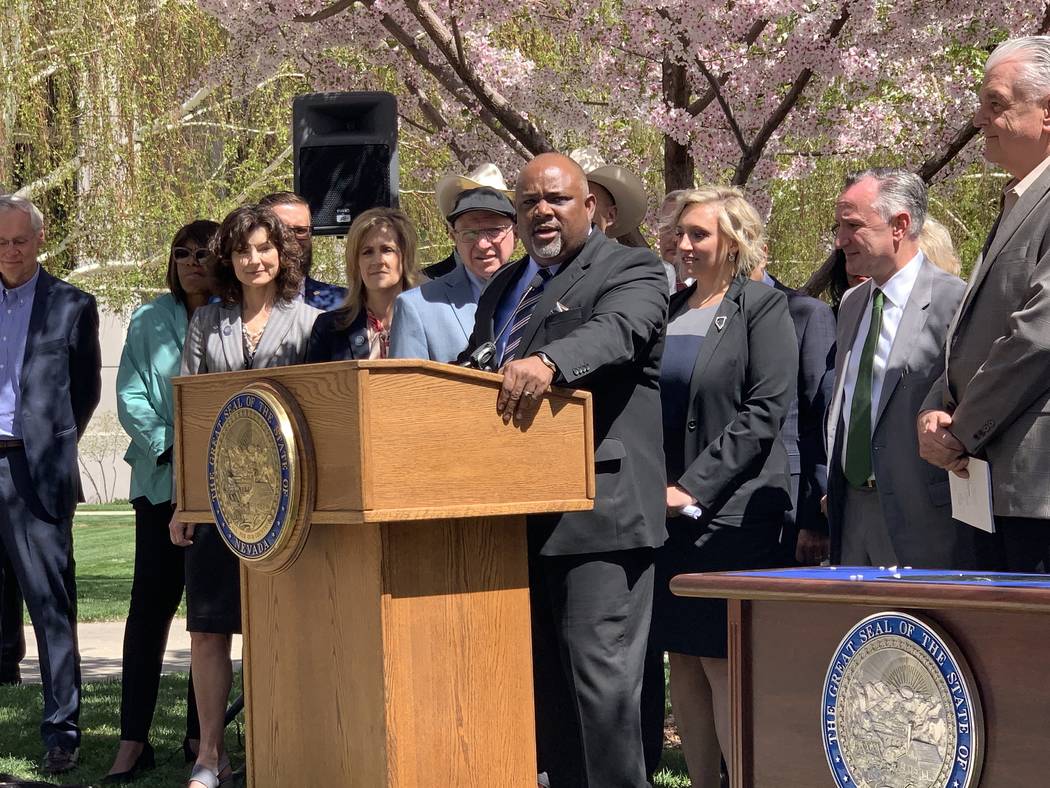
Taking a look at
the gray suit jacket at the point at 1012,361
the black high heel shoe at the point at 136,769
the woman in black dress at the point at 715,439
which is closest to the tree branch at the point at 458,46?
the woman in black dress at the point at 715,439

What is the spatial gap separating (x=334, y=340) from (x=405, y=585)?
6.07 feet

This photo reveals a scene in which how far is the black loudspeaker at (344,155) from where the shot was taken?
8.04m

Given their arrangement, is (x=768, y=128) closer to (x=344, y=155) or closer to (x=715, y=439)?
(x=344, y=155)

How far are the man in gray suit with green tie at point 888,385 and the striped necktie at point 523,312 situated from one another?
102 centimetres

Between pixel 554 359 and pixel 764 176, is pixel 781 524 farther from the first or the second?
pixel 764 176

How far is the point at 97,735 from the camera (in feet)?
23.6

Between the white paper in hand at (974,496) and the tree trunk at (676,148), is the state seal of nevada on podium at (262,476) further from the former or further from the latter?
the tree trunk at (676,148)

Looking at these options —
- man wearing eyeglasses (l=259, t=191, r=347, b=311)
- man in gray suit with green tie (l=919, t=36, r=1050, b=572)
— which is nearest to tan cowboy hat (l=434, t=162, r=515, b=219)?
man wearing eyeglasses (l=259, t=191, r=347, b=311)

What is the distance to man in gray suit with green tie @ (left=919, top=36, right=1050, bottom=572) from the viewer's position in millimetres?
3920

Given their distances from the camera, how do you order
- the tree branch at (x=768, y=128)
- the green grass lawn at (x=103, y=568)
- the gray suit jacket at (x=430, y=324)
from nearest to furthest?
the gray suit jacket at (x=430, y=324) → the tree branch at (x=768, y=128) → the green grass lawn at (x=103, y=568)

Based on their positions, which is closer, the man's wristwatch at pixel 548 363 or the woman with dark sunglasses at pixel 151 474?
the man's wristwatch at pixel 548 363

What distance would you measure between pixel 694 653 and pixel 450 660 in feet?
4.46

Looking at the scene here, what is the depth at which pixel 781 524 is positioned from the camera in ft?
18.1

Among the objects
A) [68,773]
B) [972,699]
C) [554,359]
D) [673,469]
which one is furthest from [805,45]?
[972,699]
